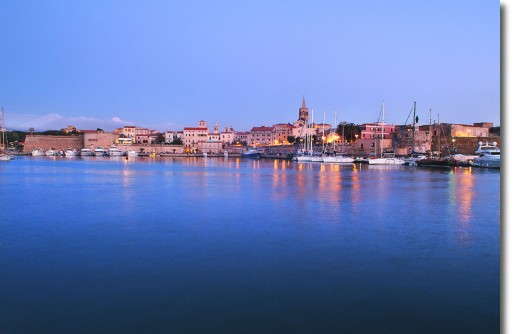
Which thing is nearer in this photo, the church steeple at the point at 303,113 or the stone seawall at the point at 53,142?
the stone seawall at the point at 53,142

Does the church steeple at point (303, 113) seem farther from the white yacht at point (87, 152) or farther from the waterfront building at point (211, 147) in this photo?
the white yacht at point (87, 152)

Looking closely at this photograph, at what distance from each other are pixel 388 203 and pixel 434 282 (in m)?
7.60

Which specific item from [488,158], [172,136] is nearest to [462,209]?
[488,158]

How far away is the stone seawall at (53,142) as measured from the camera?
253 feet

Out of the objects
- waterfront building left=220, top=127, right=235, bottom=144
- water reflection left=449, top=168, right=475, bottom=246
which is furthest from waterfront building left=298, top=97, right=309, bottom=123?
water reflection left=449, top=168, right=475, bottom=246

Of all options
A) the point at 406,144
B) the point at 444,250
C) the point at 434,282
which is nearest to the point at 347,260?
the point at 434,282

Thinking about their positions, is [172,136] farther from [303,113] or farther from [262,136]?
[303,113]

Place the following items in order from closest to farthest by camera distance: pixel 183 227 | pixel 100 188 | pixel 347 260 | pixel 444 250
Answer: pixel 347 260
pixel 444 250
pixel 183 227
pixel 100 188

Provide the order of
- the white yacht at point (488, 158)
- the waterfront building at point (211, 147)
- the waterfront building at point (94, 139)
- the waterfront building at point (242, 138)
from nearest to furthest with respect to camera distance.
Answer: the white yacht at point (488, 158) < the waterfront building at point (94, 139) < the waterfront building at point (211, 147) < the waterfront building at point (242, 138)

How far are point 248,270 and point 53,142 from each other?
81203mm

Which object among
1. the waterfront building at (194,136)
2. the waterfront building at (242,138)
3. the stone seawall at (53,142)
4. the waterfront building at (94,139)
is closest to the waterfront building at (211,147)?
the waterfront building at (194,136)

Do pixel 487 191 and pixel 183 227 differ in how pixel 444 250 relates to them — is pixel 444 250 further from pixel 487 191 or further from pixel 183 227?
pixel 487 191

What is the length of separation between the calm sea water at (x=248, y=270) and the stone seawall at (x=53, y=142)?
72992 mm

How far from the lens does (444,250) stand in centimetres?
680
